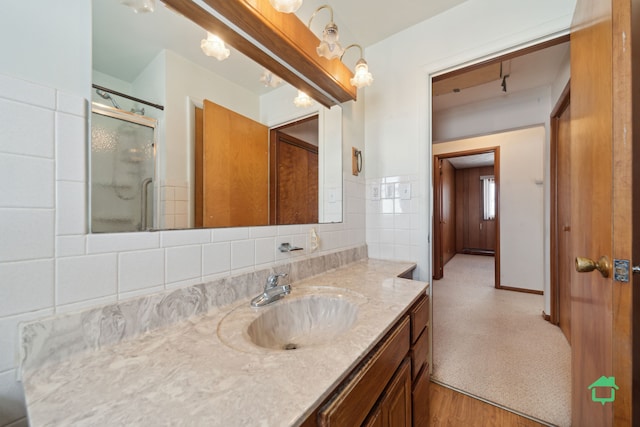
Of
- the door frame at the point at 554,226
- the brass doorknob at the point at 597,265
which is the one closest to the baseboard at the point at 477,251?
the door frame at the point at 554,226

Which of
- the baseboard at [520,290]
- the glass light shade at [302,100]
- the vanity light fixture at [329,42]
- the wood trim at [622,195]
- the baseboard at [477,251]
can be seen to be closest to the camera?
the wood trim at [622,195]

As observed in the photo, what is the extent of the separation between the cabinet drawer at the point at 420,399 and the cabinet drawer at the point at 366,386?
281 millimetres

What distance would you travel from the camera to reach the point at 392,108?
5.41 ft

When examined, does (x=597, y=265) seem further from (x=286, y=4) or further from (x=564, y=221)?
(x=564, y=221)

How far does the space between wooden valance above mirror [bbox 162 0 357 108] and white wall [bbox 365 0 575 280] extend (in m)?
0.45

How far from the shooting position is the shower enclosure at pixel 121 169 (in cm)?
63

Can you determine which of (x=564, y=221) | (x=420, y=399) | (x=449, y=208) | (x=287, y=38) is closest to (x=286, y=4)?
(x=287, y=38)

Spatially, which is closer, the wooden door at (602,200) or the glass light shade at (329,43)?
the wooden door at (602,200)

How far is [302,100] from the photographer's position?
1.31 metres

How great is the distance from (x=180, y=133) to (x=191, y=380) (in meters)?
0.78

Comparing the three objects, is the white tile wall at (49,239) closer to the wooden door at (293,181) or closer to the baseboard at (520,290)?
the wooden door at (293,181)

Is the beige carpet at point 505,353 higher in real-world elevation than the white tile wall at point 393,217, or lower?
lower

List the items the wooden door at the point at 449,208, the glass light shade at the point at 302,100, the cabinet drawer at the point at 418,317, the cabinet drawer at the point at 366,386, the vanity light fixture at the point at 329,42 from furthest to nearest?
the wooden door at the point at 449,208, the glass light shade at the point at 302,100, the vanity light fixture at the point at 329,42, the cabinet drawer at the point at 418,317, the cabinet drawer at the point at 366,386

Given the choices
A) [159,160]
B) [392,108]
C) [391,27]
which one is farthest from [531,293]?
[159,160]
